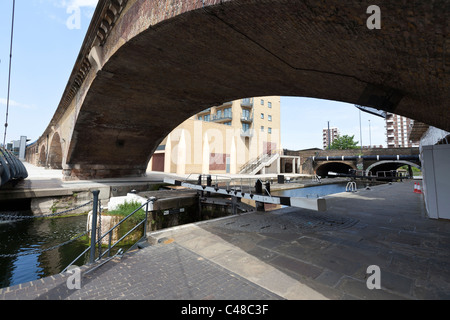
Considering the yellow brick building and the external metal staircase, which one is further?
the external metal staircase

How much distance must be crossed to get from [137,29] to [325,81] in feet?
16.6

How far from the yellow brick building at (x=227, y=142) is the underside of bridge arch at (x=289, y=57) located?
16513 millimetres

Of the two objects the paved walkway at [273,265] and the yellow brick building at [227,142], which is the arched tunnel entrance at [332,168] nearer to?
the yellow brick building at [227,142]

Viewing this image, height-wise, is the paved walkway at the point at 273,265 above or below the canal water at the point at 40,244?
above

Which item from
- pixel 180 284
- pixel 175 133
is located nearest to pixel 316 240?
pixel 180 284

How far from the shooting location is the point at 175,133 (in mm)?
26781

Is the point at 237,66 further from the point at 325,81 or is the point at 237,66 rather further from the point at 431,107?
the point at 431,107

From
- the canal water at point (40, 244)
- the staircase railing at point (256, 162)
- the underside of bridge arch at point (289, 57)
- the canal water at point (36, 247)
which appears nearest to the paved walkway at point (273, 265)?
the canal water at point (40, 244)

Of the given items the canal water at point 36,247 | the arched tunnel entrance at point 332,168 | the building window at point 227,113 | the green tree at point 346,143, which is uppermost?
the building window at point 227,113

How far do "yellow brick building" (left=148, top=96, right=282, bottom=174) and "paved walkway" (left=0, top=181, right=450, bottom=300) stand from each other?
22307 millimetres

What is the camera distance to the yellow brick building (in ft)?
89.4

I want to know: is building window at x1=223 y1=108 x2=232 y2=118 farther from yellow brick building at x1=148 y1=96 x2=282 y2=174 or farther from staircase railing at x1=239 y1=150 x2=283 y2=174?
staircase railing at x1=239 y1=150 x2=283 y2=174

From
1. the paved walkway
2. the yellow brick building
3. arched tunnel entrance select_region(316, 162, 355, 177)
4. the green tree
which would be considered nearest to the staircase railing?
the yellow brick building

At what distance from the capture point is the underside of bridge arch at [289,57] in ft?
8.83
